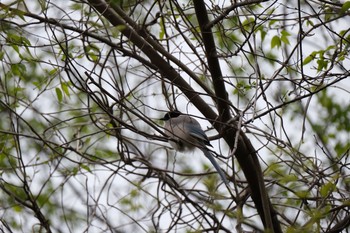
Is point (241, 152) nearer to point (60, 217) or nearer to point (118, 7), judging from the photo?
point (118, 7)

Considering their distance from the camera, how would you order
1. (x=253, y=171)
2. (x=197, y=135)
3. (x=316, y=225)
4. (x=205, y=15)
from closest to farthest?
(x=316, y=225) < (x=205, y=15) < (x=253, y=171) < (x=197, y=135)

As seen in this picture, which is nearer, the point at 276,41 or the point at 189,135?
the point at 276,41

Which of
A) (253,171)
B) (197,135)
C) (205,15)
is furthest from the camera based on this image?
(197,135)

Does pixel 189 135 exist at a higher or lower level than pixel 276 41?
lower

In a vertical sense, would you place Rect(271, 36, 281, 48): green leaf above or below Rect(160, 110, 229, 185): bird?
above

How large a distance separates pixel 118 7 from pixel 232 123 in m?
1.14

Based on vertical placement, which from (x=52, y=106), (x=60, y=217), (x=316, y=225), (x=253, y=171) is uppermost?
(x=52, y=106)

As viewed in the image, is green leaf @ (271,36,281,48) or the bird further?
the bird

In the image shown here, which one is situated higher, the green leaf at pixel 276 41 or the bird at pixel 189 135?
the green leaf at pixel 276 41

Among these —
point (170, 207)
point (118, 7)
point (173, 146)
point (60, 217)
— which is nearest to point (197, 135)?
point (173, 146)

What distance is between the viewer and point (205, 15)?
3.96 metres

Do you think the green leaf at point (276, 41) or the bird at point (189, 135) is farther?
the bird at point (189, 135)

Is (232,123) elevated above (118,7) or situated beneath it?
situated beneath

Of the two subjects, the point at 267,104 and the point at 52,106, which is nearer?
the point at 267,104
